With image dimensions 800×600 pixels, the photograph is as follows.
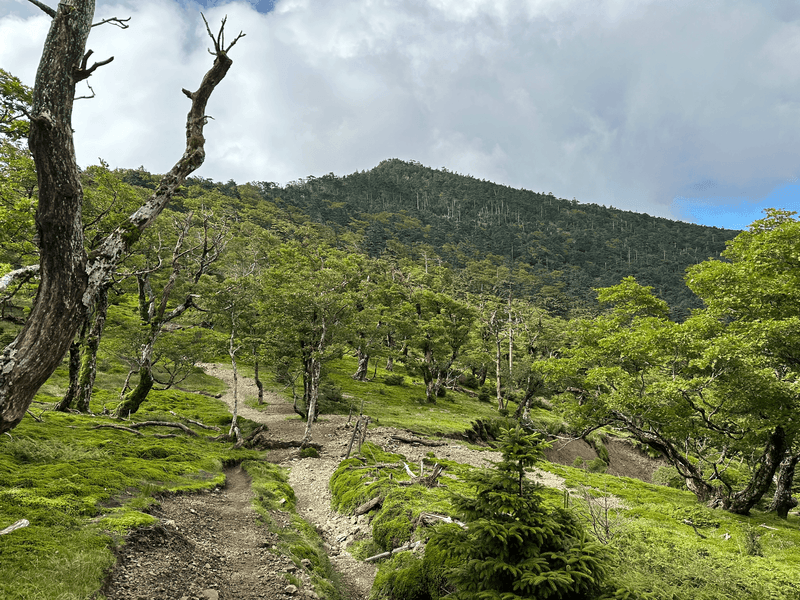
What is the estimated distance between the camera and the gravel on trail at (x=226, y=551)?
6.98 meters

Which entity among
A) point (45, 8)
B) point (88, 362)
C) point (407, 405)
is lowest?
point (407, 405)

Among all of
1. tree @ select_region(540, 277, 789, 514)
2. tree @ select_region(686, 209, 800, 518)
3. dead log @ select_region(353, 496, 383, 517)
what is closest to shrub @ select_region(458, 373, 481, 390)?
tree @ select_region(540, 277, 789, 514)

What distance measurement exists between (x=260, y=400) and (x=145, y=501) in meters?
24.1

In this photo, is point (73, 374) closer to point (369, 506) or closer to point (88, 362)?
point (88, 362)

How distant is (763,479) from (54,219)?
72.1ft

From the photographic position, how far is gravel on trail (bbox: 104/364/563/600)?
22.9 feet

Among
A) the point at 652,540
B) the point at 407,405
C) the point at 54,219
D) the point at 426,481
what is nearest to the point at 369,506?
the point at 426,481

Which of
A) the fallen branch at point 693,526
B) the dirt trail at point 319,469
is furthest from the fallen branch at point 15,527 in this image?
the fallen branch at point 693,526

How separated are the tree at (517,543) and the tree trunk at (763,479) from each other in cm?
1448

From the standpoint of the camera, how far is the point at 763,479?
15.1 m

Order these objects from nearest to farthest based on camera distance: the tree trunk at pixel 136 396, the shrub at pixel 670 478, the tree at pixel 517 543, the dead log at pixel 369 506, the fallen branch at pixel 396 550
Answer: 1. the tree at pixel 517 543
2. the fallen branch at pixel 396 550
3. the dead log at pixel 369 506
4. the tree trunk at pixel 136 396
5. the shrub at pixel 670 478

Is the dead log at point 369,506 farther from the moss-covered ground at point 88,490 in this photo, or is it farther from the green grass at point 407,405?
the green grass at point 407,405

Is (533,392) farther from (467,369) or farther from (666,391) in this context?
(666,391)

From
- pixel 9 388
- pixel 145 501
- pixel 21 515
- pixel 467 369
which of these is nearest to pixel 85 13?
pixel 9 388
